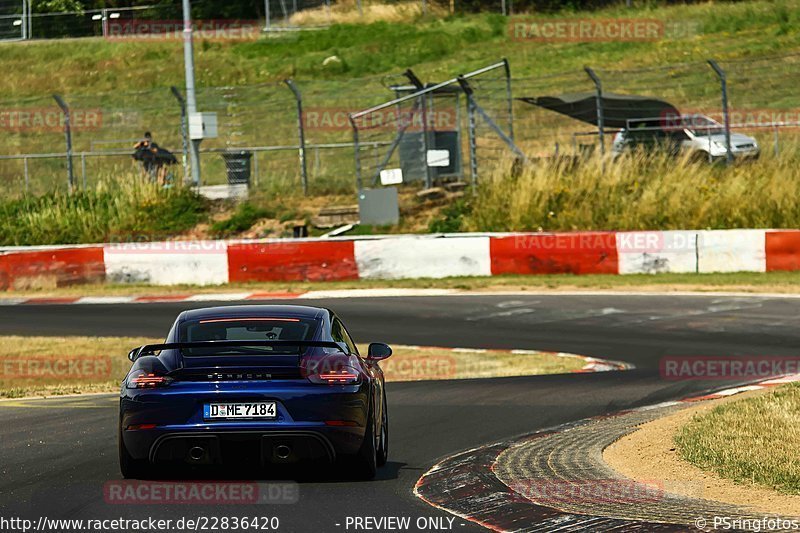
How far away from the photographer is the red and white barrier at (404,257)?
23.2 m

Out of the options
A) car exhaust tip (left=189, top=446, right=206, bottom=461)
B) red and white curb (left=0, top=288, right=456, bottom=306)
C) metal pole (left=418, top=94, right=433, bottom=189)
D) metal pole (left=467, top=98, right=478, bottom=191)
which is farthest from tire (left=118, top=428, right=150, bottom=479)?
metal pole (left=418, top=94, right=433, bottom=189)

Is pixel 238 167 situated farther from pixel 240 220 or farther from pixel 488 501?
pixel 488 501

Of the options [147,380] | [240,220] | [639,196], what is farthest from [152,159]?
[147,380]

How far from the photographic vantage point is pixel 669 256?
2334 cm

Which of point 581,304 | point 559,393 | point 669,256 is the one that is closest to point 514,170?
point 669,256

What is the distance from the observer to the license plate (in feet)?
25.8

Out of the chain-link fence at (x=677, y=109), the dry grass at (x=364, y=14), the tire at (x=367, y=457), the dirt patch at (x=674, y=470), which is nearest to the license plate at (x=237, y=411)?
the tire at (x=367, y=457)

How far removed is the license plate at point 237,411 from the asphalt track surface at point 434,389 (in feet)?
1.68

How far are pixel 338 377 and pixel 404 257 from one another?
53.2 feet

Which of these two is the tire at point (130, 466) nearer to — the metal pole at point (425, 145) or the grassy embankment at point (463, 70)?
the grassy embankment at point (463, 70)

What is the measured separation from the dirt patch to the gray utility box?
17.0 metres

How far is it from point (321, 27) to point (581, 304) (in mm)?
42207

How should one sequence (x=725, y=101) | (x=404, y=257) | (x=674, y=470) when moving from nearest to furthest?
(x=674, y=470) → (x=404, y=257) → (x=725, y=101)

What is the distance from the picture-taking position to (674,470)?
8547 mm
